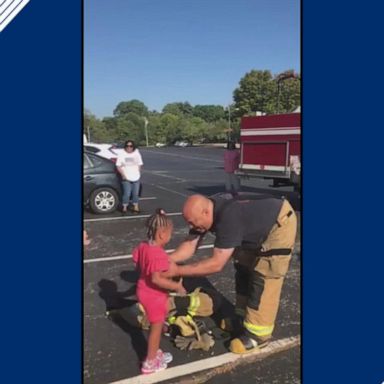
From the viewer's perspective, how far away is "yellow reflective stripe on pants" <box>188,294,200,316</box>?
211 cm

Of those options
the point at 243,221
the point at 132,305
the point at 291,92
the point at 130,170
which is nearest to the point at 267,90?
the point at 291,92

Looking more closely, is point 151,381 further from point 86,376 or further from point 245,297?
point 245,297

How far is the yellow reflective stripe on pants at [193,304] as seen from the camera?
2113 millimetres

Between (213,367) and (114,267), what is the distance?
1034 millimetres

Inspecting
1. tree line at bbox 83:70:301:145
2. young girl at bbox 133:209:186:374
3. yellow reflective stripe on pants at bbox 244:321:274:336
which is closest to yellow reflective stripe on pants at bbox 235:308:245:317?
yellow reflective stripe on pants at bbox 244:321:274:336

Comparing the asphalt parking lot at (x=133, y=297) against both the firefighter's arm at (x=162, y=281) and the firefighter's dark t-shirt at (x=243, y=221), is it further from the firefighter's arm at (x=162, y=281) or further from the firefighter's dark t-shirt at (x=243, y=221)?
the firefighter's arm at (x=162, y=281)

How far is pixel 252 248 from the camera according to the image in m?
2.01

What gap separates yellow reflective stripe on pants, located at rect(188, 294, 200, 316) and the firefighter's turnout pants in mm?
261

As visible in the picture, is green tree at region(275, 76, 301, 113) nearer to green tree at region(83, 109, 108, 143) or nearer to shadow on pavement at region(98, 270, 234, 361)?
green tree at region(83, 109, 108, 143)

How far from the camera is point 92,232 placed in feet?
10.1

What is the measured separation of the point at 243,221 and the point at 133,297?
92 cm

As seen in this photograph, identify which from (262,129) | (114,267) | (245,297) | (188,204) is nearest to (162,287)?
(188,204)

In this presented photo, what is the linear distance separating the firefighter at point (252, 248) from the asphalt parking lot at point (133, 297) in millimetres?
113

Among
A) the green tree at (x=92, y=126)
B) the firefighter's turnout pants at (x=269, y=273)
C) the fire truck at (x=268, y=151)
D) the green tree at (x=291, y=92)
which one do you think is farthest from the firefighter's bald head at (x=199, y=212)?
the fire truck at (x=268, y=151)
